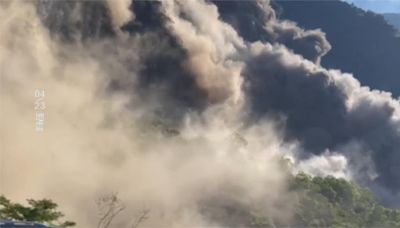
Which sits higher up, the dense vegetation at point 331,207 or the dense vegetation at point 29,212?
the dense vegetation at point 331,207

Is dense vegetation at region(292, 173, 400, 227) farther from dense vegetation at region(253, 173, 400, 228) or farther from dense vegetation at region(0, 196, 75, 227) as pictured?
dense vegetation at region(0, 196, 75, 227)

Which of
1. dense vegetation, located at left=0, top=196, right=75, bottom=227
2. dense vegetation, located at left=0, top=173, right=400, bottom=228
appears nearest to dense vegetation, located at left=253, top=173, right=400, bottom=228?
dense vegetation, located at left=0, top=173, right=400, bottom=228

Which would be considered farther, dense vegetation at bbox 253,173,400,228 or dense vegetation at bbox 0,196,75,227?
dense vegetation at bbox 253,173,400,228

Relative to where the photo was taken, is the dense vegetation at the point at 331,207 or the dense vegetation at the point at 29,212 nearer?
the dense vegetation at the point at 29,212

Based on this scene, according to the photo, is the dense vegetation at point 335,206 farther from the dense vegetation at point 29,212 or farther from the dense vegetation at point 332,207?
the dense vegetation at point 29,212

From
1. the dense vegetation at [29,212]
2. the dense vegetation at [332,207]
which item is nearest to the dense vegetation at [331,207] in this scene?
the dense vegetation at [332,207]

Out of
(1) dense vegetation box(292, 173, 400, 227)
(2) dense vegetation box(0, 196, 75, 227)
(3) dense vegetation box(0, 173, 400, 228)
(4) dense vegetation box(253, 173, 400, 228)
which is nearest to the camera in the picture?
(2) dense vegetation box(0, 196, 75, 227)

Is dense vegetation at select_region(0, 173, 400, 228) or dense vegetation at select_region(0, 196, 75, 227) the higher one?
dense vegetation at select_region(0, 173, 400, 228)

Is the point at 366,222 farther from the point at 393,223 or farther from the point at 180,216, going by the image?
the point at 180,216

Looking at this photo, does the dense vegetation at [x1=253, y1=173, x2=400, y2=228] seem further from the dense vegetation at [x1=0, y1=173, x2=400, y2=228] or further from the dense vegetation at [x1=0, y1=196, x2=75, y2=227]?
the dense vegetation at [x1=0, y1=196, x2=75, y2=227]

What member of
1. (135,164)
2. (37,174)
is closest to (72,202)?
(37,174)

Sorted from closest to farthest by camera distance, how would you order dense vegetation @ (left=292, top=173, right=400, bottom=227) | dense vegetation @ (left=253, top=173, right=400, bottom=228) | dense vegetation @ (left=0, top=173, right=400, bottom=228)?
dense vegetation @ (left=0, top=173, right=400, bottom=228), dense vegetation @ (left=253, top=173, right=400, bottom=228), dense vegetation @ (left=292, top=173, right=400, bottom=227)

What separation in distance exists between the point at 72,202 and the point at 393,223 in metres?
64.6

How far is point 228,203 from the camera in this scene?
4670 inches
